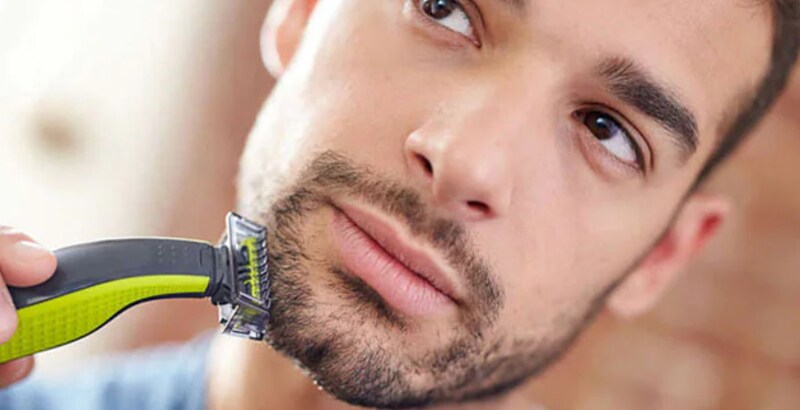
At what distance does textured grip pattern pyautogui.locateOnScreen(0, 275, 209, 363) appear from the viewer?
0.63m

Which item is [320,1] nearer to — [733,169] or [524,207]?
[524,207]

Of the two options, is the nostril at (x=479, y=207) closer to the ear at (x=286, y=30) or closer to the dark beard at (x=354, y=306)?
the dark beard at (x=354, y=306)

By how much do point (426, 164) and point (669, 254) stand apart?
1.38ft

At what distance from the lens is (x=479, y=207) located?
2.50ft

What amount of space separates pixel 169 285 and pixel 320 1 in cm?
38

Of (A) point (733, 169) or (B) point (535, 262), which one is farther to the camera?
(A) point (733, 169)

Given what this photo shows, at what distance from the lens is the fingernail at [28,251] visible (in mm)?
623

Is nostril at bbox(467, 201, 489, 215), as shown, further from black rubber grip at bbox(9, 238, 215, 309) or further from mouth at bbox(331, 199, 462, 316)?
black rubber grip at bbox(9, 238, 215, 309)

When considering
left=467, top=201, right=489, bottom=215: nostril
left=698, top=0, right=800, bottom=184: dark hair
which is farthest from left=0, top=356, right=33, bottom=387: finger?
A: left=698, top=0, right=800, bottom=184: dark hair

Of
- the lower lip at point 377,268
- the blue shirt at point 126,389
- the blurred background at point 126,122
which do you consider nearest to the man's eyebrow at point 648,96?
the lower lip at point 377,268

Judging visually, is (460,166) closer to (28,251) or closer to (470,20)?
(470,20)

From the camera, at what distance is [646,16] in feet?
2.59

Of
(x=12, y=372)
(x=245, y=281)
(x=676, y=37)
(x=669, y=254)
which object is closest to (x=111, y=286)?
(x=245, y=281)

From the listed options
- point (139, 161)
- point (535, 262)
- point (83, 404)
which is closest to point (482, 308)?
point (535, 262)
